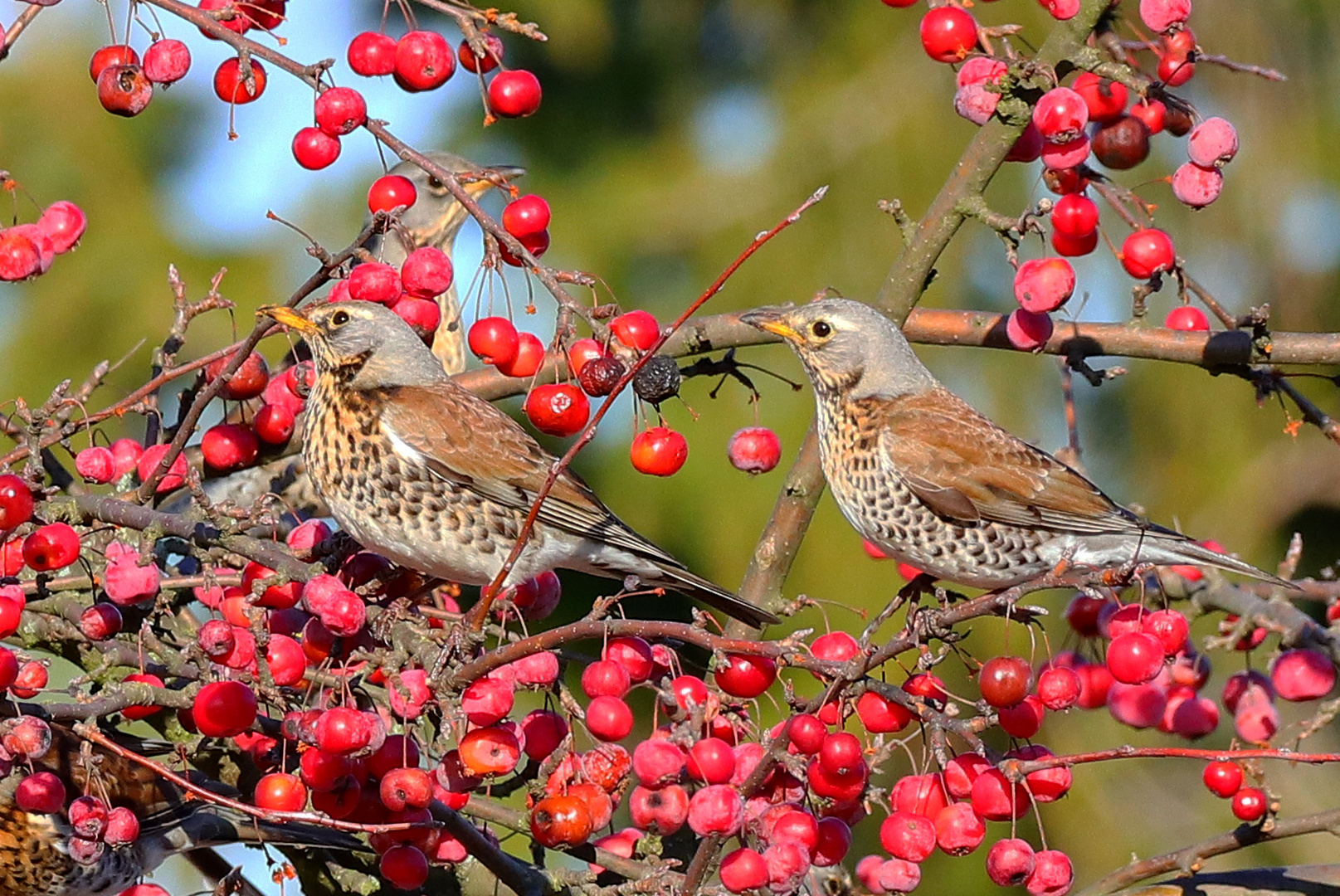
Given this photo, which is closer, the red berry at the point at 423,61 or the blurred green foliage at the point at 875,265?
the red berry at the point at 423,61

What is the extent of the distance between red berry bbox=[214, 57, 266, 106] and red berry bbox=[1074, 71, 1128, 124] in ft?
3.62

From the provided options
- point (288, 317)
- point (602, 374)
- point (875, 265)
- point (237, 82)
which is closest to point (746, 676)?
point (602, 374)

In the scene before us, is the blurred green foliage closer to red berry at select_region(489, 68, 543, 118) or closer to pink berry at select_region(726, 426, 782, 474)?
pink berry at select_region(726, 426, 782, 474)

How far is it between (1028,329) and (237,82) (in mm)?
1148

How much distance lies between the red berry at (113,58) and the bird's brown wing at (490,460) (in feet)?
2.12

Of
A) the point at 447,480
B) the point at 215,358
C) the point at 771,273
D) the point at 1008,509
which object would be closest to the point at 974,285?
the point at 771,273

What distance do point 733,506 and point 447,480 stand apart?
9.21 feet

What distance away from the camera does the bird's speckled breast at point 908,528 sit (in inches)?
102

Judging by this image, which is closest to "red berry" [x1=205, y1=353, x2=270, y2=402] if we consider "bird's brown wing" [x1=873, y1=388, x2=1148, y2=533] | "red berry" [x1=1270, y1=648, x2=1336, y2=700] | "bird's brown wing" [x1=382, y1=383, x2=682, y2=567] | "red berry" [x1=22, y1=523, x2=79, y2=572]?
"bird's brown wing" [x1=382, y1=383, x2=682, y2=567]

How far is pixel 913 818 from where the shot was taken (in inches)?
69.9

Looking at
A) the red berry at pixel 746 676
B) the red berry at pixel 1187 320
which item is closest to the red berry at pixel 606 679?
the red berry at pixel 746 676

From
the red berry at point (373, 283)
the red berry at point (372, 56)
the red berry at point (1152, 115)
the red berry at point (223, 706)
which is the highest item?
the red berry at point (1152, 115)

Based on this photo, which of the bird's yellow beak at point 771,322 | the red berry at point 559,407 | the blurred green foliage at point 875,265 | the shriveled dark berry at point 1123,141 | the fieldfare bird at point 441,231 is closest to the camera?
the red berry at point 559,407

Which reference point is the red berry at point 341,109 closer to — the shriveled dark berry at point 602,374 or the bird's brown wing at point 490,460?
the shriveled dark berry at point 602,374
